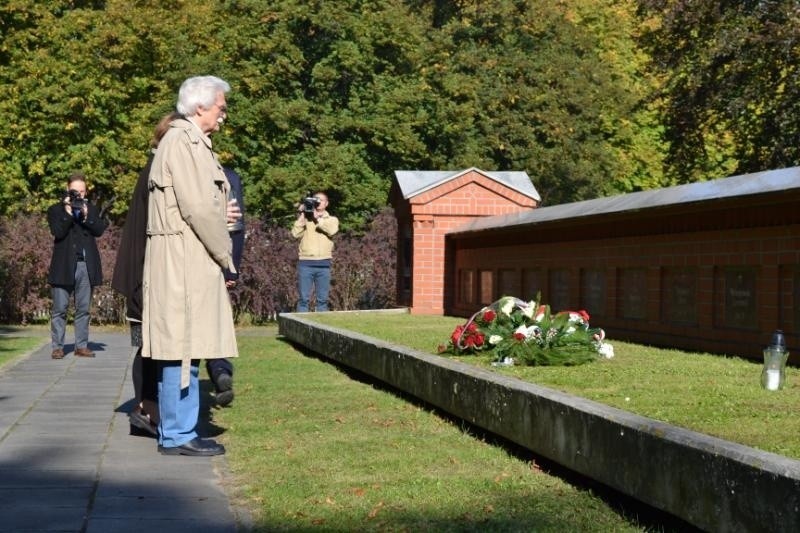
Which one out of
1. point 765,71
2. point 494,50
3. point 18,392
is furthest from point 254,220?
point 494,50

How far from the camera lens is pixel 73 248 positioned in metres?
16.2

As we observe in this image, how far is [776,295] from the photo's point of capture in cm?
Result: 1038

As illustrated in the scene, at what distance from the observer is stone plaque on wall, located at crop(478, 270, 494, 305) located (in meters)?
19.0

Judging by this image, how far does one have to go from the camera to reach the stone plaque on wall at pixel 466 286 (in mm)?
20109

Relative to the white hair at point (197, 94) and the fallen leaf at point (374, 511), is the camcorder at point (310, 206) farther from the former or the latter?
the fallen leaf at point (374, 511)

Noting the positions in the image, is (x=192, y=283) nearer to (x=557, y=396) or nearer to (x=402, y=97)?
(x=557, y=396)

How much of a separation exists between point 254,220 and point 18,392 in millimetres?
15708

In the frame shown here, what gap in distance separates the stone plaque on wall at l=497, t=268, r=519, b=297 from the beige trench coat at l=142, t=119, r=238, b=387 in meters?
9.56

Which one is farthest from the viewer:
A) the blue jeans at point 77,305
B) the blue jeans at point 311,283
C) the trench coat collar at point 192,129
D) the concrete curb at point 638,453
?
the blue jeans at point 311,283

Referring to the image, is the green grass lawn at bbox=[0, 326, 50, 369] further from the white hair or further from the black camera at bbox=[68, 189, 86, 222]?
the white hair

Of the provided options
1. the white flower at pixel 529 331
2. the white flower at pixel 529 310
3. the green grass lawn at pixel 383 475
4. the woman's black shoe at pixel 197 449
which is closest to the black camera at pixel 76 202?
the green grass lawn at pixel 383 475

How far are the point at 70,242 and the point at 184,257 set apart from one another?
326 inches

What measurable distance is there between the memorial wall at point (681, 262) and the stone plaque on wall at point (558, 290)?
0.04 ft

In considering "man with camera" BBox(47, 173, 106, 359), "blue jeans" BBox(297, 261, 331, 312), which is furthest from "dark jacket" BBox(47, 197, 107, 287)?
"blue jeans" BBox(297, 261, 331, 312)
